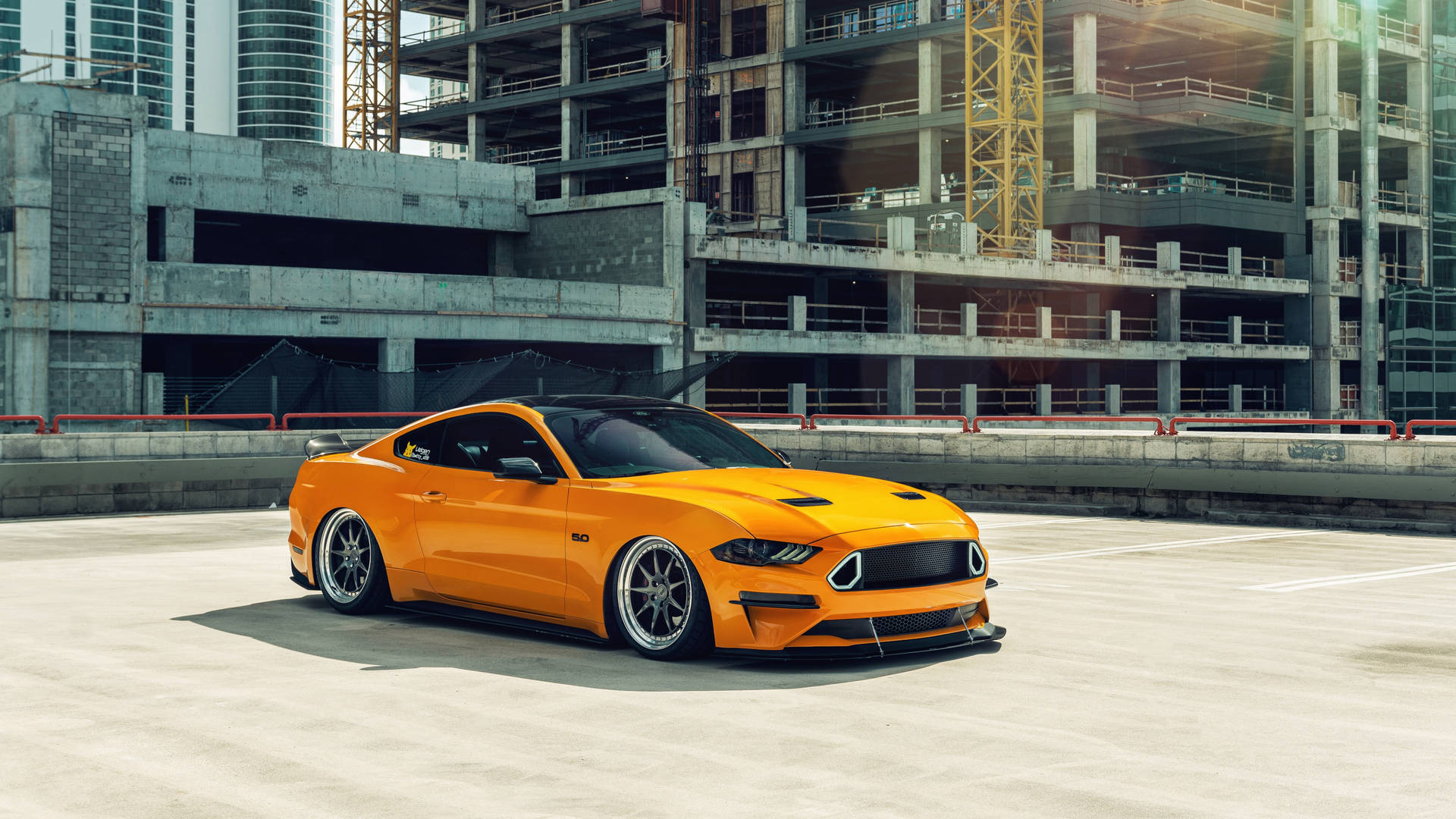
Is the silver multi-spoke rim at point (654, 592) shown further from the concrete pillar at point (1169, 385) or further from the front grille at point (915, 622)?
the concrete pillar at point (1169, 385)

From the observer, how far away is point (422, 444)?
986cm

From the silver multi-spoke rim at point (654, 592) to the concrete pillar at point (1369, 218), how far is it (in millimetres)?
73333

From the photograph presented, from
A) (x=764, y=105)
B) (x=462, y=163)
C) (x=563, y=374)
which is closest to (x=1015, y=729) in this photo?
(x=563, y=374)

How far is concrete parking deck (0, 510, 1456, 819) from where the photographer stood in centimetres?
539

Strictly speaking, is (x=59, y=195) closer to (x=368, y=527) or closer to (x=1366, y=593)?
(x=368, y=527)

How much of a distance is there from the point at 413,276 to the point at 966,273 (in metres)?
24.5

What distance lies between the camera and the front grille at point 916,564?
7887mm

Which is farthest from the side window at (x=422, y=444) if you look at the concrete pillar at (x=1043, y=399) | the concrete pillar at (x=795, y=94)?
the concrete pillar at (x=795, y=94)

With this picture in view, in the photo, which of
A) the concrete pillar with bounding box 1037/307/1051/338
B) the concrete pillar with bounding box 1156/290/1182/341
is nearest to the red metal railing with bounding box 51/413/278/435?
the concrete pillar with bounding box 1037/307/1051/338

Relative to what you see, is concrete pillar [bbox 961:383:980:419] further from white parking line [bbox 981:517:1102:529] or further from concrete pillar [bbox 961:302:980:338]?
white parking line [bbox 981:517:1102:529]

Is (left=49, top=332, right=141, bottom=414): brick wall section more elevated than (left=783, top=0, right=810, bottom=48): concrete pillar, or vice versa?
(left=783, top=0, right=810, bottom=48): concrete pillar

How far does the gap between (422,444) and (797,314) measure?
43711 millimetres

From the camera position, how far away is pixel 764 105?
76875 millimetres

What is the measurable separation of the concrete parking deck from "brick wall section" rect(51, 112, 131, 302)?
31.0m
